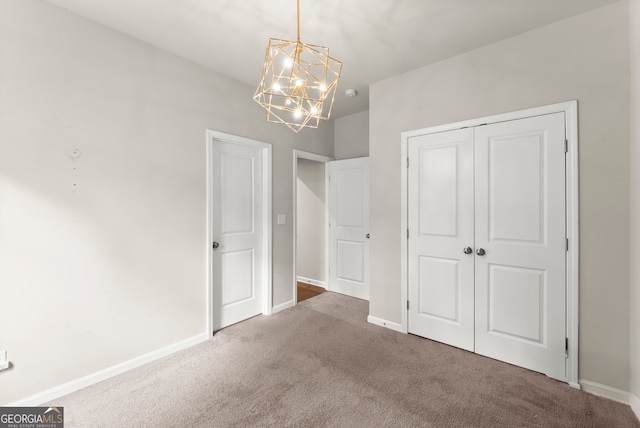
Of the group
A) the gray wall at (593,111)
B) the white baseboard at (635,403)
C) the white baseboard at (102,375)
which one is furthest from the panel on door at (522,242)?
the white baseboard at (102,375)

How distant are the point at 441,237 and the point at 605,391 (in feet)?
4.91

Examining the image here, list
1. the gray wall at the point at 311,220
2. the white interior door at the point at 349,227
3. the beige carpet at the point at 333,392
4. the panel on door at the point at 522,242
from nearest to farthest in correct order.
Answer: the beige carpet at the point at 333,392 → the panel on door at the point at 522,242 → the white interior door at the point at 349,227 → the gray wall at the point at 311,220

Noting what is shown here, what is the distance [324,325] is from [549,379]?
1955 millimetres

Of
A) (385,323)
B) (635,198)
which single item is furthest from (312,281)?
(635,198)

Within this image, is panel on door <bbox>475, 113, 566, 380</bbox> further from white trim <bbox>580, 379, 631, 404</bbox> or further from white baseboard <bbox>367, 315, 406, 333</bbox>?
white baseboard <bbox>367, 315, 406, 333</bbox>

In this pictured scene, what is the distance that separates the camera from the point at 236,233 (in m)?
3.24

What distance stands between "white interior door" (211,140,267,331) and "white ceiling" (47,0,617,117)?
3.27ft

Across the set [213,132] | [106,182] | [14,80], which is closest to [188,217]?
[106,182]

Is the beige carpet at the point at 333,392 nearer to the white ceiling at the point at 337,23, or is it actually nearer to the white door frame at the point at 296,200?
the white door frame at the point at 296,200

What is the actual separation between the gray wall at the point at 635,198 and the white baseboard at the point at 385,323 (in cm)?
163

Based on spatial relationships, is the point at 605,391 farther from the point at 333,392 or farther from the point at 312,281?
the point at 312,281

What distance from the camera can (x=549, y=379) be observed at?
217 cm

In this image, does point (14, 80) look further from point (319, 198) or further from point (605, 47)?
point (605, 47)

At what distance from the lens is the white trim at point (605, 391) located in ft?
6.33
